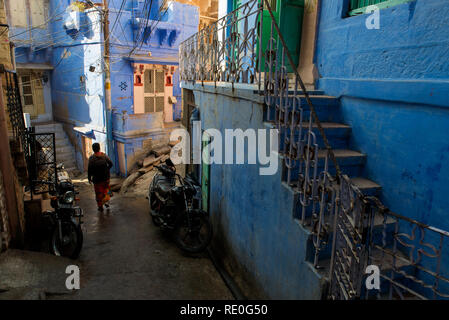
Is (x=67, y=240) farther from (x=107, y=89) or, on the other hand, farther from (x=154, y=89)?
(x=154, y=89)

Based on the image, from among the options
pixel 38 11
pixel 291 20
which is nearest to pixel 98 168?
pixel 291 20

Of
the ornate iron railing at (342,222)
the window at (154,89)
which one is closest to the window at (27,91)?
the window at (154,89)

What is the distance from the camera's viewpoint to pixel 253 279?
207 inches

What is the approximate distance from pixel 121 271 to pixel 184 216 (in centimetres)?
168

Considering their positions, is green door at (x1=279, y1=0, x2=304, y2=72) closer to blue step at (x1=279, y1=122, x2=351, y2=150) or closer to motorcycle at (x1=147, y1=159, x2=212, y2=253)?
blue step at (x1=279, y1=122, x2=351, y2=150)

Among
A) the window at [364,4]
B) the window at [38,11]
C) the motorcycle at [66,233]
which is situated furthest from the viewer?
the window at [38,11]

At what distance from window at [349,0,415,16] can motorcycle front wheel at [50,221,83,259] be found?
21.2 ft

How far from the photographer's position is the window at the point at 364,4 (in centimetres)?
431

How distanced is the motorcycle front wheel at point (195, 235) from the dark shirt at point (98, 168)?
3.41m

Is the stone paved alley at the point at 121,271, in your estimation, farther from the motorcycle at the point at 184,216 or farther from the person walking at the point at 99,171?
the person walking at the point at 99,171

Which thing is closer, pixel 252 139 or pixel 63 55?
pixel 252 139

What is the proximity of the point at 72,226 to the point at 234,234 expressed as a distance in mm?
3289
